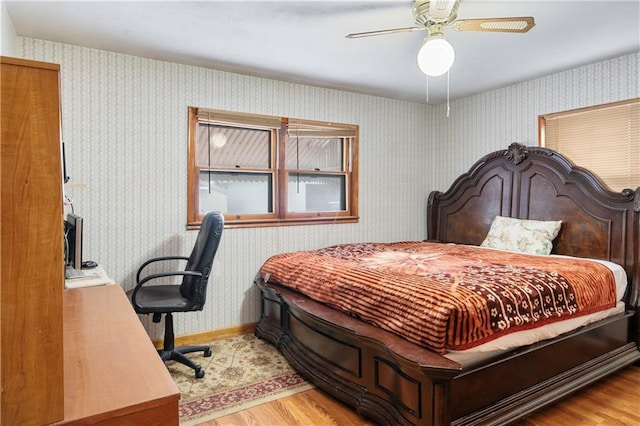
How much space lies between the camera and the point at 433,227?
15.9 feet

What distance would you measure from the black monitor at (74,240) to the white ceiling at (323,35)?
52.1 inches

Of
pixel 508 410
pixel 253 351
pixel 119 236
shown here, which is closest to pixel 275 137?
pixel 119 236

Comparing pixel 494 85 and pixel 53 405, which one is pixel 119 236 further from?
pixel 494 85

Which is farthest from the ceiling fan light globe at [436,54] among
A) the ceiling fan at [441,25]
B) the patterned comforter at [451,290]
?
the patterned comforter at [451,290]

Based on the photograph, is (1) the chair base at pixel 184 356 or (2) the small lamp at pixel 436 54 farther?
(1) the chair base at pixel 184 356

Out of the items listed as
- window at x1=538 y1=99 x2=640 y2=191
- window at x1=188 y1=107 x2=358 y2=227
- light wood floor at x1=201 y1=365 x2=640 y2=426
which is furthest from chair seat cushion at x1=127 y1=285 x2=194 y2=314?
window at x1=538 y1=99 x2=640 y2=191

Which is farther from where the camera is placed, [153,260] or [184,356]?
[153,260]

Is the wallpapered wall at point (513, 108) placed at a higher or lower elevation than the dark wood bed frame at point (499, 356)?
higher

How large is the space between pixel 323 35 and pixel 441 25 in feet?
2.86

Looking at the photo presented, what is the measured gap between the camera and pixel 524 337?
2.13 meters

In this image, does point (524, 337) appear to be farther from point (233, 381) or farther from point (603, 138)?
point (603, 138)

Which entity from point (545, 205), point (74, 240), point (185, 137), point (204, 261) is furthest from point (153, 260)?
point (545, 205)

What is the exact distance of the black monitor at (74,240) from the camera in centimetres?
231

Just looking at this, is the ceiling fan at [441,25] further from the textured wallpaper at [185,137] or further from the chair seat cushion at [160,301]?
the chair seat cushion at [160,301]
